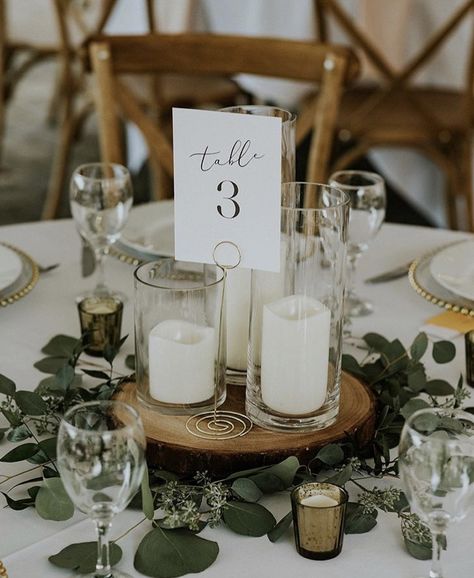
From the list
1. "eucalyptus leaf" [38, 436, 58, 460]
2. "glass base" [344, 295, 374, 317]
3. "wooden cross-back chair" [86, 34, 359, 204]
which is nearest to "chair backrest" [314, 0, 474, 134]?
"wooden cross-back chair" [86, 34, 359, 204]

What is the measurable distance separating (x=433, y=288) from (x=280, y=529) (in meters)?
0.58

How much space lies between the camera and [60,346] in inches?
46.1

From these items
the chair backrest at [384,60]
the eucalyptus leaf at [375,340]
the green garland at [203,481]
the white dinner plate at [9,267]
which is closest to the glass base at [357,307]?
the eucalyptus leaf at [375,340]

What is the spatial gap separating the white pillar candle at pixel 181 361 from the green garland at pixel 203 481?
7cm

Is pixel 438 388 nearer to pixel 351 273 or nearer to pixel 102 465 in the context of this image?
pixel 351 273

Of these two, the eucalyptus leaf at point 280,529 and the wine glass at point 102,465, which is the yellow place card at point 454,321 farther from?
the wine glass at point 102,465

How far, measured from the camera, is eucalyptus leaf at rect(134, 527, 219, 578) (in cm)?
80

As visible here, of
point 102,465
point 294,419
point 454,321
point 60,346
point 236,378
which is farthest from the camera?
point 454,321

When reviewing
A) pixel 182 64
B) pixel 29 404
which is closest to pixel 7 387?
pixel 29 404

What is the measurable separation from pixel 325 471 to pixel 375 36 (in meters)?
2.24

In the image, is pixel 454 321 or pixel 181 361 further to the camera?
pixel 454 321

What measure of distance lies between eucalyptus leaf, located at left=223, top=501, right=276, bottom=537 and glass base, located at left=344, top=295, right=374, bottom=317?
1.58 feet

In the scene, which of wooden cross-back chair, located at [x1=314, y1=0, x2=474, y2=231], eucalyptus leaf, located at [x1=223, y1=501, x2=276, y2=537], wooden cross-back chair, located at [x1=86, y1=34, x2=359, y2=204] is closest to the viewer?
eucalyptus leaf, located at [x1=223, y1=501, x2=276, y2=537]

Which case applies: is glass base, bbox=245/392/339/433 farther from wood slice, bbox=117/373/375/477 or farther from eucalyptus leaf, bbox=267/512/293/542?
eucalyptus leaf, bbox=267/512/293/542
